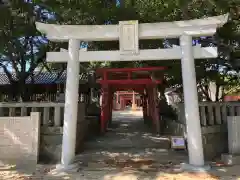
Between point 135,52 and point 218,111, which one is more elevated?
point 135,52

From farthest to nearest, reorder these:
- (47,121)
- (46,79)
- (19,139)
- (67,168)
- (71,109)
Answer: (46,79)
(47,121)
(19,139)
(71,109)
(67,168)

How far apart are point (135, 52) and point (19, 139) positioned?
150 inches

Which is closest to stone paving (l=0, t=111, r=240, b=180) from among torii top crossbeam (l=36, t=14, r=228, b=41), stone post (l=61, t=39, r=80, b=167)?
stone post (l=61, t=39, r=80, b=167)

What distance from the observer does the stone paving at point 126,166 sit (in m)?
6.12

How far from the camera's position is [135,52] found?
703 cm

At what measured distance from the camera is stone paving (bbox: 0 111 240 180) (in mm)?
6117

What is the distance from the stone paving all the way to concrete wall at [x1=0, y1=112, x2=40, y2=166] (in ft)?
1.25

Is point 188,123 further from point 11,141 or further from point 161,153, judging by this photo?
point 11,141

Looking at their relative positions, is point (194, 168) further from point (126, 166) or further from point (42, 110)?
point (42, 110)

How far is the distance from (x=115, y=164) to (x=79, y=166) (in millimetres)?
932

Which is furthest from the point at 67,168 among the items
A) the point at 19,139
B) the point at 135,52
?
the point at 135,52

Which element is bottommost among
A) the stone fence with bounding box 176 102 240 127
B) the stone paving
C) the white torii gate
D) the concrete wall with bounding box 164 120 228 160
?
the stone paving

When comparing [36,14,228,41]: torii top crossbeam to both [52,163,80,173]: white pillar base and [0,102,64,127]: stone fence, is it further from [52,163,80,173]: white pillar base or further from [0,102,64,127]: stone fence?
[52,163,80,173]: white pillar base

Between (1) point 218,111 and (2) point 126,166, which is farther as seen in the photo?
(1) point 218,111
